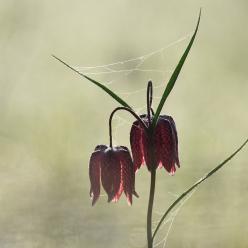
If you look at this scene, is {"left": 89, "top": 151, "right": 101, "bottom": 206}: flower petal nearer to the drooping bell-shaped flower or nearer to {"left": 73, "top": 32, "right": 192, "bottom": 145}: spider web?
the drooping bell-shaped flower

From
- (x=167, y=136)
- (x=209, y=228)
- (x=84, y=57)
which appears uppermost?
(x=84, y=57)

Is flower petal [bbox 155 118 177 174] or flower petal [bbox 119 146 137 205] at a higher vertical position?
flower petal [bbox 155 118 177 174]

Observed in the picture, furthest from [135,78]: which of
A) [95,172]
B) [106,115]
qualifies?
[95,172]

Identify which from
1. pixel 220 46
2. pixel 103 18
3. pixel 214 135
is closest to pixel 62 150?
pixel 214 135

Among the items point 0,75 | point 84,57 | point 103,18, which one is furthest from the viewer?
point 103,18

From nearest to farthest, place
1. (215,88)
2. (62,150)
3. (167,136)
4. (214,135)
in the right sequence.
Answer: (167,136)
(62,150)
(214,135)
(215,88)

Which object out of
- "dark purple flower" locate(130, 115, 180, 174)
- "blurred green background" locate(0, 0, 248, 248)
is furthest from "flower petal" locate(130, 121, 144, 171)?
"blurred green background" locate(0, 0, 248, 248)

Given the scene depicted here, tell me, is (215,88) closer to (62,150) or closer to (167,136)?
(62,150)
